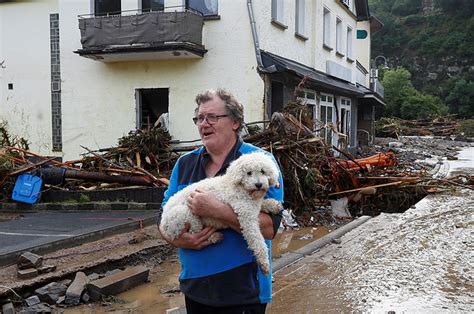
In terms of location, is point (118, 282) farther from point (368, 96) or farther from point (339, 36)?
point (368, 96)

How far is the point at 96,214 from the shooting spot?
31.7 ft

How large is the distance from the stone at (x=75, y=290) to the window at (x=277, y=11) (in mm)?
10608

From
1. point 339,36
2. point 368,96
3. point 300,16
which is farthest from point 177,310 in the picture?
point 368,96

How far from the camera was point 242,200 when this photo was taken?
279 cm

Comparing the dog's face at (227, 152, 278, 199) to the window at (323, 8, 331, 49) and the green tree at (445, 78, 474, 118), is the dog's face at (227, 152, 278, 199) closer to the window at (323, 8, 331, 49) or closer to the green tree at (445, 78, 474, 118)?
the window at (323, 8, 331, 49)

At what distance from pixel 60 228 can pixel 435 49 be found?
88.2 meters

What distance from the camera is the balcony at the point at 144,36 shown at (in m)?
13.1

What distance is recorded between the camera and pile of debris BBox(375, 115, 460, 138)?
41.2 metres

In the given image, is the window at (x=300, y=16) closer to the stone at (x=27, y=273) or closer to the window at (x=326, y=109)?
the window at (x=326, y=109)

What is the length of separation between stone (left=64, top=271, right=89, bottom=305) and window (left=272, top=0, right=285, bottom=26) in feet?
34.8

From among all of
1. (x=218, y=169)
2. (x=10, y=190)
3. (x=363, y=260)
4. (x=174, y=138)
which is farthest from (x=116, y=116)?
(x=218, y=169)

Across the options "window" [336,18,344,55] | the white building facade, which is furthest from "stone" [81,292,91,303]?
"window" [336,18,344,55]

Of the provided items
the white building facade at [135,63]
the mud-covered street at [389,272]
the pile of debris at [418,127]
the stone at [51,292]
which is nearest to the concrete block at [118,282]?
the stone at [51,292]

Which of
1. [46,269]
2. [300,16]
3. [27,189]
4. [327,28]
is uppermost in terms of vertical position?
[327,28]
